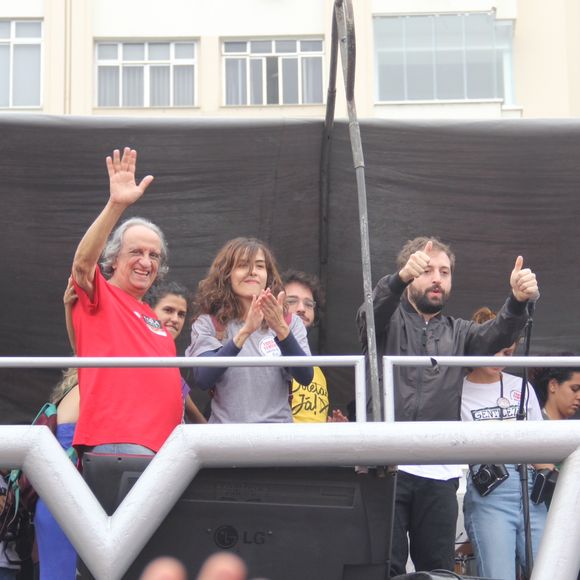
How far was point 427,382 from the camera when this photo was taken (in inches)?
157

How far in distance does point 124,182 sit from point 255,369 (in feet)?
2.66

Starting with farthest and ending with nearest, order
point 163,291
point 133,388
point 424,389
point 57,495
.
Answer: point 163,291 → point 424,389 → point 133,388 → point 57,495

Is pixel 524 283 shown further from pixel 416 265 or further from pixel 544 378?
pixel 544 378

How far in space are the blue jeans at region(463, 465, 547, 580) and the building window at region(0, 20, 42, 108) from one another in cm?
1298

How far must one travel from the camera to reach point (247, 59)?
52.2 feet

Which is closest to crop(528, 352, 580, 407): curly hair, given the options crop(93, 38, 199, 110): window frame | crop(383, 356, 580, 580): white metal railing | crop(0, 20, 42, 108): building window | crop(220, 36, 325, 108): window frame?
crop(383, 356, 580, 580): white metal railing

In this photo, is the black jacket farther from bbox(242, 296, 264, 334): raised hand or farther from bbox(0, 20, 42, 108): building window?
bbox(0, 20, 42, 108): building window

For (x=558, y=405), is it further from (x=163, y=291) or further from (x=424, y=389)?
(x=163, y=291)

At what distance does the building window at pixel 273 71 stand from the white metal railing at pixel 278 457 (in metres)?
13.3

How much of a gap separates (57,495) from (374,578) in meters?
0.93

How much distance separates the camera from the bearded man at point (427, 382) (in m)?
3.90

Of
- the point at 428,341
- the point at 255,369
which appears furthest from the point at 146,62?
the point at 255,369

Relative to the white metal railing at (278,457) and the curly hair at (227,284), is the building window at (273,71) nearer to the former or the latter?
the curly hair at (227,284)

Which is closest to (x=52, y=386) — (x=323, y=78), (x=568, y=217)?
(x=568, y=217)
